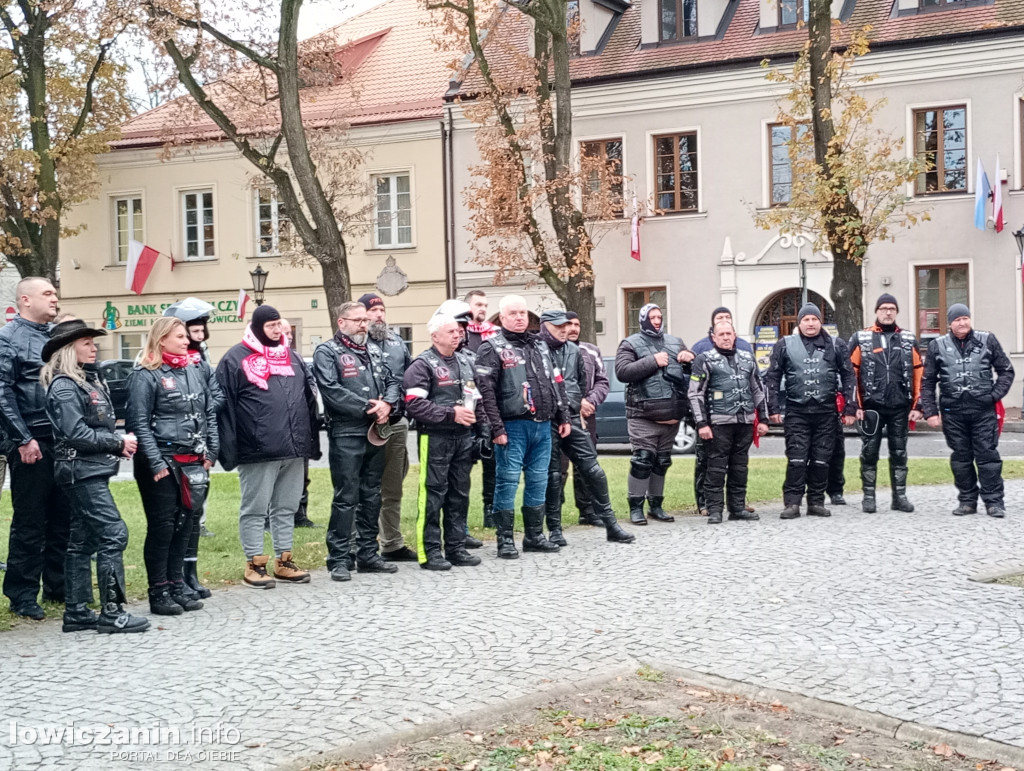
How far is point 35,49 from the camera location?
A: 27859mm

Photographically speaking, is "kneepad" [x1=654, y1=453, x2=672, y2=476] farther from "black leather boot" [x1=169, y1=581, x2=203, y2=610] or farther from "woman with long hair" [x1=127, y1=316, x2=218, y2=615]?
"black leather boot" [x1=169, y1=581, x2=203, y2=610]

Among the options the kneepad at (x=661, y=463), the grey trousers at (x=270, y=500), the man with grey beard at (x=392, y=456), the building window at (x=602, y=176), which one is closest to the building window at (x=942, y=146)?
the building window at (x=602, y=176)

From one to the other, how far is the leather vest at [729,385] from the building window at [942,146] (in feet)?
58.6

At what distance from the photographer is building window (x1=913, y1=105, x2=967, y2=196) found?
28.2 metres

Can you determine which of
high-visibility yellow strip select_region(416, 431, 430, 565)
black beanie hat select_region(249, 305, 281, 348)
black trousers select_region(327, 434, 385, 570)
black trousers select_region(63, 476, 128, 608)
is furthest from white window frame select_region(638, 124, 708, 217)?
black trousers select_region(63, 476, 128, 608)

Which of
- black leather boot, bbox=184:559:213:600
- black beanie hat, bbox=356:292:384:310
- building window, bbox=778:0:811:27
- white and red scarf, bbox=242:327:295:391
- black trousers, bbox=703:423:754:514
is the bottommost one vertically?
black leather boot, bbox=184:559:213:600

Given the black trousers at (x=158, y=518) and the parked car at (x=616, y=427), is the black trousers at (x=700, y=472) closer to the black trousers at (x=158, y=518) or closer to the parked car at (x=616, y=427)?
the black trousers at (x=158, y=518)

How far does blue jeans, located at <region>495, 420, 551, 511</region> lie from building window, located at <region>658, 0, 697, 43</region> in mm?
23024

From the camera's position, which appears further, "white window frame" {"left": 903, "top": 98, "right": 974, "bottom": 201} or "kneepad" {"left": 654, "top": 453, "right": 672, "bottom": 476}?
"white window frame" {"left": 903, "top": 98, "right": 974, "bottom": 201}

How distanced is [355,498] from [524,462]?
1613mm

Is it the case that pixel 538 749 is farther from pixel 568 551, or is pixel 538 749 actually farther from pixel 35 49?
pixel 35 49

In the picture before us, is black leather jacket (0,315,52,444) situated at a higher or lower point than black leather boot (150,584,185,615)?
higher

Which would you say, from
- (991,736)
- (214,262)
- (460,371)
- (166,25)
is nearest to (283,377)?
(460,371)

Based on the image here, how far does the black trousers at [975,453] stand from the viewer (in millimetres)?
12219
